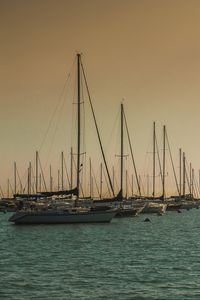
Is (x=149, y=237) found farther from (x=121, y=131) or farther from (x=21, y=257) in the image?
(x=121, y=131)

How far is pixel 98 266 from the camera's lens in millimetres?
38156

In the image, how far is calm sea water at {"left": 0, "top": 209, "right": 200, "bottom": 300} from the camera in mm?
29312

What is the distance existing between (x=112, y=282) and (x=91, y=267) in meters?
5.67

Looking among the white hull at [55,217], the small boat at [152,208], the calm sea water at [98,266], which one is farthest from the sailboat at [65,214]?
the small boat at [152,208]

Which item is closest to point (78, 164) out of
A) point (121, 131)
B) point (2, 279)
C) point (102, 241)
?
point (102, 241)

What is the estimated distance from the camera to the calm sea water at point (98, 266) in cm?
2931

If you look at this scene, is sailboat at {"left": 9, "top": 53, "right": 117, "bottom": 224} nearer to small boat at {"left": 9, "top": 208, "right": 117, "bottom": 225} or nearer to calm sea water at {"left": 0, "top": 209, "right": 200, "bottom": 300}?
small boat at {"left": 9, "top": 208, "right": 117, "bottom": 225}

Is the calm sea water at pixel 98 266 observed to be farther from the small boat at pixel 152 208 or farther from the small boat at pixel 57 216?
the small boat at pixel 152 208

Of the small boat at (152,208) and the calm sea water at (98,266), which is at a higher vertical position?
the small boat at (152,208)

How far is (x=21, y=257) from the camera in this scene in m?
43.2

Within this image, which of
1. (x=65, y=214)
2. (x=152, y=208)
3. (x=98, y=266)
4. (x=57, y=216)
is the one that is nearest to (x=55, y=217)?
(x=57, y=216)

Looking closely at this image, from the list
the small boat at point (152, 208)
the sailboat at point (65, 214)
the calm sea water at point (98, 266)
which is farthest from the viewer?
the small boat at point (152, 208)

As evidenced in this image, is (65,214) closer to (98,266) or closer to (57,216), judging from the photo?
(57,216)

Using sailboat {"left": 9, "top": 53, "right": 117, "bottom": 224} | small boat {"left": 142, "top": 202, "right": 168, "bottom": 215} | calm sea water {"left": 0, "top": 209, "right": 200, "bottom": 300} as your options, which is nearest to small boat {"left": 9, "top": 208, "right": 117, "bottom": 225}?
sailboat {"left": 9, "top": 53, "right": 117, "bottom": 224}
